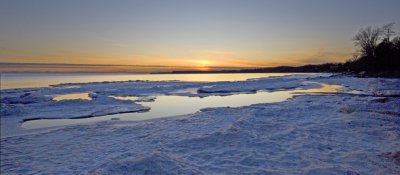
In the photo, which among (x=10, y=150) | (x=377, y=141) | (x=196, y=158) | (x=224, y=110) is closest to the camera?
(x=196, y=158)

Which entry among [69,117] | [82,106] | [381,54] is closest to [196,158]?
[69,117]

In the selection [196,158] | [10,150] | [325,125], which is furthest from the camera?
[325,125]

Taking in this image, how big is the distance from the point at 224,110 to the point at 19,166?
9963 mm

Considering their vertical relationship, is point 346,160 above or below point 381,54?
below

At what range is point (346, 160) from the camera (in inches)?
296

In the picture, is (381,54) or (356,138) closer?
(356,138)

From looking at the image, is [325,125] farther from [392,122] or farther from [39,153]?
[39,153]

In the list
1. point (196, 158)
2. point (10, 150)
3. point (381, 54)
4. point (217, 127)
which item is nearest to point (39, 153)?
point (10, 150)

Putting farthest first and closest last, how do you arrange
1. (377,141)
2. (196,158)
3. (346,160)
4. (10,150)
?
(10,150), (377,141), (196,158), (346,160)

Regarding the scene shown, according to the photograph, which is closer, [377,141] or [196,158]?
[196,158]

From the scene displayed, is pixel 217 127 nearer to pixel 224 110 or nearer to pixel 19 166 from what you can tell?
pixel 224 110

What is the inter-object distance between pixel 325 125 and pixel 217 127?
12.5ft

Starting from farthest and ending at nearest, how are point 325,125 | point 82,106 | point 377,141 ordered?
point 82,106 < point 325,125 < point 377,141

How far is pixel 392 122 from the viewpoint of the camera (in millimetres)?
11461
